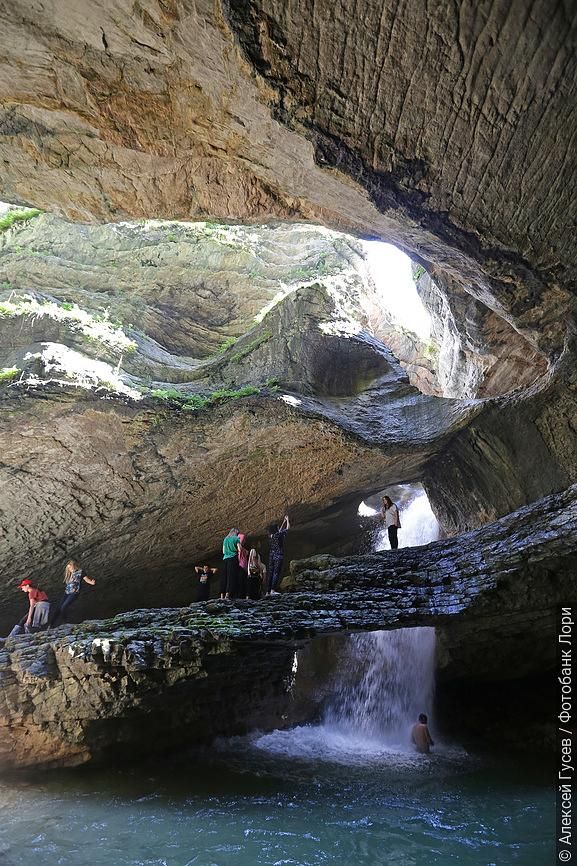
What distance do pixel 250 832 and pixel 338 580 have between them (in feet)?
11.4

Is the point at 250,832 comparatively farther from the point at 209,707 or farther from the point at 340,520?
the point at 340,520

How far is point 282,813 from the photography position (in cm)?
577

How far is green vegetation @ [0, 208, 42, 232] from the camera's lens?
14.1 meters

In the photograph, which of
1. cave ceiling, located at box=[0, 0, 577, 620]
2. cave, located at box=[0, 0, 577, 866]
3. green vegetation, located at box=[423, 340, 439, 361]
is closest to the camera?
cave ceiling, located at box=[0, 0, 577, 620]

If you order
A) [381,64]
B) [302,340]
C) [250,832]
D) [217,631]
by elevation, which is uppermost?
[302,340]

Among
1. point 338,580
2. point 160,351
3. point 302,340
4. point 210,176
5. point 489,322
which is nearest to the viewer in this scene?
point 210,176

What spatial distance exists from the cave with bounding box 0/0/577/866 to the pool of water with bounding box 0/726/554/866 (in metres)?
0.07

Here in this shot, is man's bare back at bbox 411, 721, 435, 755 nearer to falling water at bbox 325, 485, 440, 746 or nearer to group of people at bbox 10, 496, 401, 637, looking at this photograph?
falling water at bbox 325, 485, 440, 746

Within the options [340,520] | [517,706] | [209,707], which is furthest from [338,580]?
[340,520]

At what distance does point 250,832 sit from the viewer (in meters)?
5.21

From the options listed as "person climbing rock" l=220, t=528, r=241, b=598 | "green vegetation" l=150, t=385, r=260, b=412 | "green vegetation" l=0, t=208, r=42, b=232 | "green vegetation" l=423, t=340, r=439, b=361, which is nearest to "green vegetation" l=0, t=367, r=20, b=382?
"green vegetation" l=150, t=385, r=260, b=412

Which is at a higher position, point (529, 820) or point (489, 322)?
point (489, 322)

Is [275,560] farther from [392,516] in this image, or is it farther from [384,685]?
[384,685]

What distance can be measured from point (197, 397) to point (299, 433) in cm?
205
